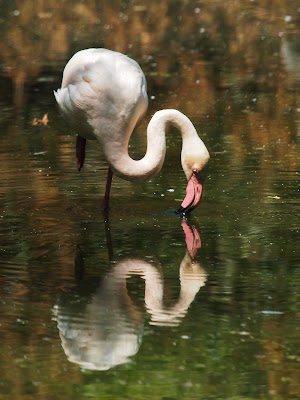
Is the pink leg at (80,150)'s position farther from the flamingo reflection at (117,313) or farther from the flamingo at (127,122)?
the flamingo reflection at (117,313)

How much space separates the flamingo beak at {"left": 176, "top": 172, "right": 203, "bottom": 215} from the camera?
8.12 meters

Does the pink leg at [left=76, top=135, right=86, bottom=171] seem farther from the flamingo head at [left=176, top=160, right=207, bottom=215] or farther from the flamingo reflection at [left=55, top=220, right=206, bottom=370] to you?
the flamingo reflection at [left=55, top=220, right=206, bottom=370]

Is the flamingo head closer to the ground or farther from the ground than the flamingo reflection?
closer to the ground

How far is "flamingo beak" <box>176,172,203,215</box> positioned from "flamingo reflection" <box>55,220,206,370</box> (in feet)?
3.51

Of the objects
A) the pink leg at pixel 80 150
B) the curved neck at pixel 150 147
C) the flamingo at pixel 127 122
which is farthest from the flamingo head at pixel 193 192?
the pink leg at pixel 80 150

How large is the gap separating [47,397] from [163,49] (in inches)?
549

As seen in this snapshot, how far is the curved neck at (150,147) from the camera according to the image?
26.4 feet

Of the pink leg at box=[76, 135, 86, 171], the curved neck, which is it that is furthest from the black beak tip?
the pink leg at box=[76, 135, 86, 171]

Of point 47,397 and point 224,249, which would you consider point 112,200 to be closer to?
point 224,249

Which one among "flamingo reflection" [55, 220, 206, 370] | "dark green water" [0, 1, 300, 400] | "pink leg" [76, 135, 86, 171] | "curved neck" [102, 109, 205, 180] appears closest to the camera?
"dark green water" [0, 1, 300, 400]

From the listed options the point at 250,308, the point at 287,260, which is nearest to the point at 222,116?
the point at 287,260

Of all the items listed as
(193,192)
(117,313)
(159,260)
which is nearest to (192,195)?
(193,192)

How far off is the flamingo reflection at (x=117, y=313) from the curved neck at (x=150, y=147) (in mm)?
1198

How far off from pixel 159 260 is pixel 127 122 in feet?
5.29
